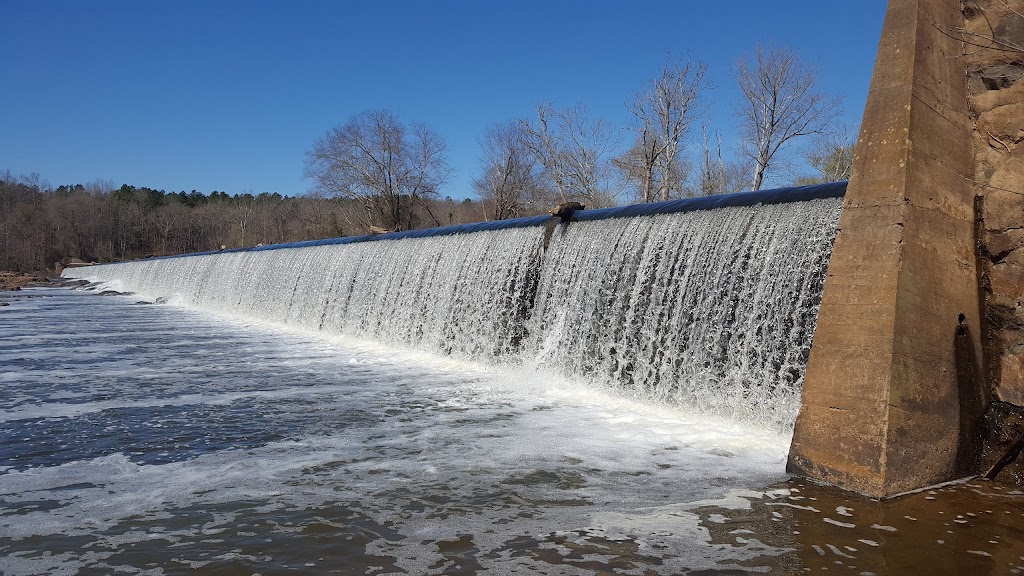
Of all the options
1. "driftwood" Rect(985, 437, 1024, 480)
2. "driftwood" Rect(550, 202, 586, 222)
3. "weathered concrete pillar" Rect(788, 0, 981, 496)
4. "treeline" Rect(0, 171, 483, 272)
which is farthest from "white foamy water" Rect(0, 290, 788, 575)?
"treeline" Rect(0, 171, 483, 272)

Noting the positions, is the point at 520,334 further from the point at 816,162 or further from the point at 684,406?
the point at 816,162

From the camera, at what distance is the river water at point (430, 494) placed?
3.25m

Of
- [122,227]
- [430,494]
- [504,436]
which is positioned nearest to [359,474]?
[430,494]

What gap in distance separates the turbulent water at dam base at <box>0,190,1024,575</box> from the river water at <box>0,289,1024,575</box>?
0.9 inches

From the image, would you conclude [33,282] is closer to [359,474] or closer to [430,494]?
[359,474]

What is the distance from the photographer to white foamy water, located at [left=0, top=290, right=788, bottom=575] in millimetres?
3312

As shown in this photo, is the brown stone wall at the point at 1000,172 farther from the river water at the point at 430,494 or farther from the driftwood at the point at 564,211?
the driftwood at the point at 564,211

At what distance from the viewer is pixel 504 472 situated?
4672mm

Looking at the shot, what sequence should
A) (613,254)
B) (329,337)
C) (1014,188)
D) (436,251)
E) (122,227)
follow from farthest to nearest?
(122,227) < (329,337) < (436,251) < (613,254) < (1014,188)

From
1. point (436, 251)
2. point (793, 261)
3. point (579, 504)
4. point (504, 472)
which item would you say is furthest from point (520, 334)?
point (579, 504)

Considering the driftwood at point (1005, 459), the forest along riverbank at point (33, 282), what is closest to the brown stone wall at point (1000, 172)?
the driftwood at point (1005, 459)

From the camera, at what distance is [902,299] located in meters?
4.15

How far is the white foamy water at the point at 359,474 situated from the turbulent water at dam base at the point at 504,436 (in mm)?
25

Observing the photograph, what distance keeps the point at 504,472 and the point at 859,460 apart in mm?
2308
